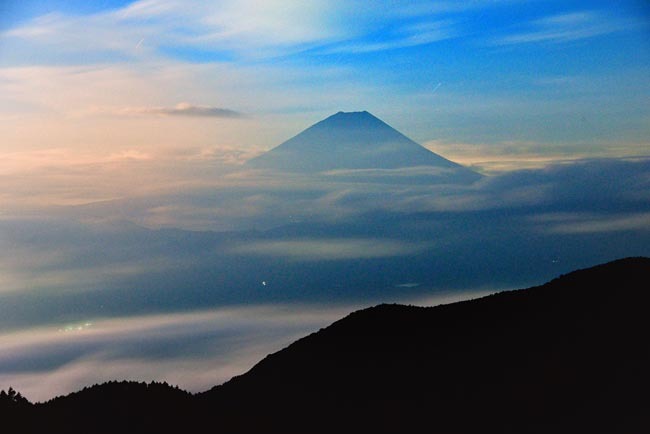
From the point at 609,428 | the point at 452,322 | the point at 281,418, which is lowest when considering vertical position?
the point at 609,428

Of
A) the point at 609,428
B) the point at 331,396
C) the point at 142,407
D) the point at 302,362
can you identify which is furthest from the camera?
the point at 302,362

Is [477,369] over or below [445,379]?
over

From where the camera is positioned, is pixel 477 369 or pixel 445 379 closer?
pixel 445 379

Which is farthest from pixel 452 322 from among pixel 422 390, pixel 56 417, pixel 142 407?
pixel 56 417

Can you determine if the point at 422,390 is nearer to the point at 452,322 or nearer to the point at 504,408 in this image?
the point at 504,408

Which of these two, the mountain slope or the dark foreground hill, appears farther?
the mountain slope

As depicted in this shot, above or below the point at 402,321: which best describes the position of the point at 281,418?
below

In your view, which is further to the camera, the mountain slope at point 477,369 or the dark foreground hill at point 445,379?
the mountain slope at point 477,369

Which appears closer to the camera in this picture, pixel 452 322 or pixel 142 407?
pixel 142 407
